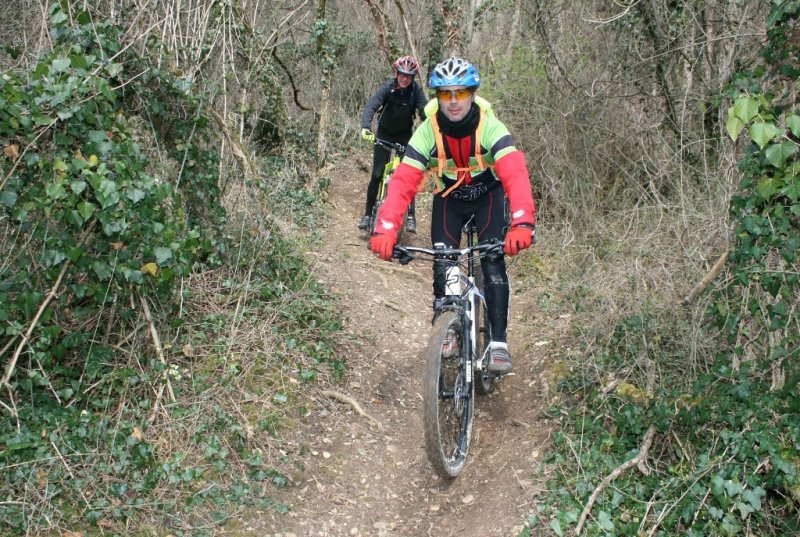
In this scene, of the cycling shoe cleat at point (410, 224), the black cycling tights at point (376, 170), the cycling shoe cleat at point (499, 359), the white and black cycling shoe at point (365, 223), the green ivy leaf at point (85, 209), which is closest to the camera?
the green ivy leaf at point (85, 209)

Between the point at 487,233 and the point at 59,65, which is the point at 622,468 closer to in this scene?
the point at 487,233

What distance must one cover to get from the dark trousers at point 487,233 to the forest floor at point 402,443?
31.4 inches

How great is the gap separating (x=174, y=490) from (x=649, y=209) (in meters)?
5.56

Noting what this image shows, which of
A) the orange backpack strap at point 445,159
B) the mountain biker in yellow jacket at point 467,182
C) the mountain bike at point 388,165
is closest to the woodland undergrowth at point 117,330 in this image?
the mountain biker in yellow jacket at point 467,182

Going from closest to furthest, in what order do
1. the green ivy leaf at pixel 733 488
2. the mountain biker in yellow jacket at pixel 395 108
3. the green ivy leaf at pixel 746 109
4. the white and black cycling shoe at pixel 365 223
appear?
the green ivy leaf at pixel 733 488 < the green ivy leaf at pixel 746 109 < the mountain biker in yellow jacket at pixel 395 108 < the white and black cycling shoe at pixel 365 223

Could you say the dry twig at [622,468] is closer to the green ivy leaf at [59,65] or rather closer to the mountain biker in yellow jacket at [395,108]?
the green ivy leaf at [59,65]

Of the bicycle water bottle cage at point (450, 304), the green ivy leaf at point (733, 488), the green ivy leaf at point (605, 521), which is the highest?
the bicycle water bottle cage at point (450, 304)

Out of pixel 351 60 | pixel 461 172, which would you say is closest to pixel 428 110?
pixel 461 172

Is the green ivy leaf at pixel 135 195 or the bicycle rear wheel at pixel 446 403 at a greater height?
the green ivy leaf at pixel 135 195

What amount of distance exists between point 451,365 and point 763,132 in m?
2.22

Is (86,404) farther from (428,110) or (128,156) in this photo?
(428,110)

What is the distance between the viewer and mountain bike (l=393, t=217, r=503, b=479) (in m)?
3.98

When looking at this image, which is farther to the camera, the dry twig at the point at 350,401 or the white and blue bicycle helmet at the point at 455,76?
the dry twig at the point at 350,401

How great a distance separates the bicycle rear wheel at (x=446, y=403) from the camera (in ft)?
13.0
